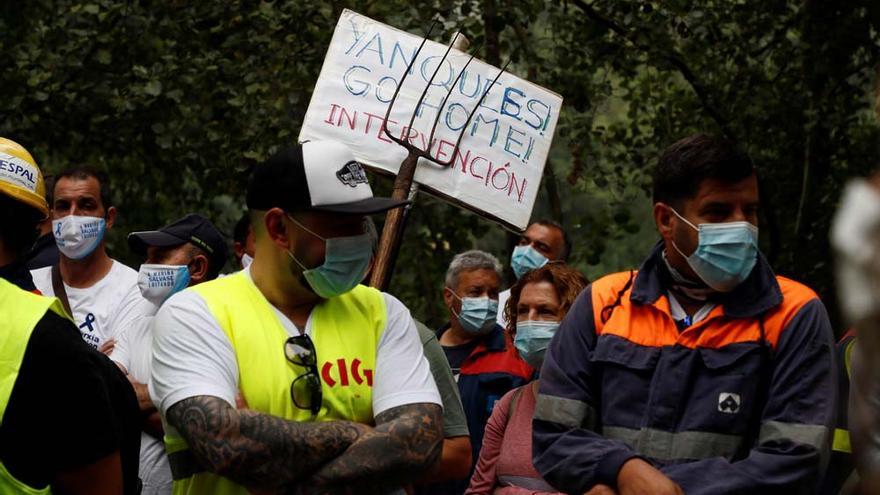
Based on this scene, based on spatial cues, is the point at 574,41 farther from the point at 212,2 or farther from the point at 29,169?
the point at 29,169

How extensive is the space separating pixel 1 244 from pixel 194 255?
305cm

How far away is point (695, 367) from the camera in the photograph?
3.97 meters

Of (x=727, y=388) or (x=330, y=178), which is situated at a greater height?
(x=330, y=178)

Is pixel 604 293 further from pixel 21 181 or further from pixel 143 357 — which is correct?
pixel 143 357


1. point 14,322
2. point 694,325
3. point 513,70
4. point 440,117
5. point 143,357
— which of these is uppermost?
point 513,70

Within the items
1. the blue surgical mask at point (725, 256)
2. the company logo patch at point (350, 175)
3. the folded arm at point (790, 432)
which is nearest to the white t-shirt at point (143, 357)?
the company logo patch at point (350, 175)

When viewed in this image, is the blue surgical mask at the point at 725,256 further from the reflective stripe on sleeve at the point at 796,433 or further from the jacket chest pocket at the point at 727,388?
the reflective stripe on sleeve at the point at 796,433

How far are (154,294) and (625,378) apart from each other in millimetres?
2886

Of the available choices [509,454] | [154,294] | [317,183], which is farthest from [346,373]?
[154,294]

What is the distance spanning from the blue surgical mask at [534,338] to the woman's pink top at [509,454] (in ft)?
0.99

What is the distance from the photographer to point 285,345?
3.68m

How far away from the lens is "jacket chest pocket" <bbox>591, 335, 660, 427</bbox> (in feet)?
13.1

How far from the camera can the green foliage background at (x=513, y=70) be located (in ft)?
36.1

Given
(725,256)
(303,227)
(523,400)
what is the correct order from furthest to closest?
1. (523,400)
2. (725,256)
3. (303,227)
